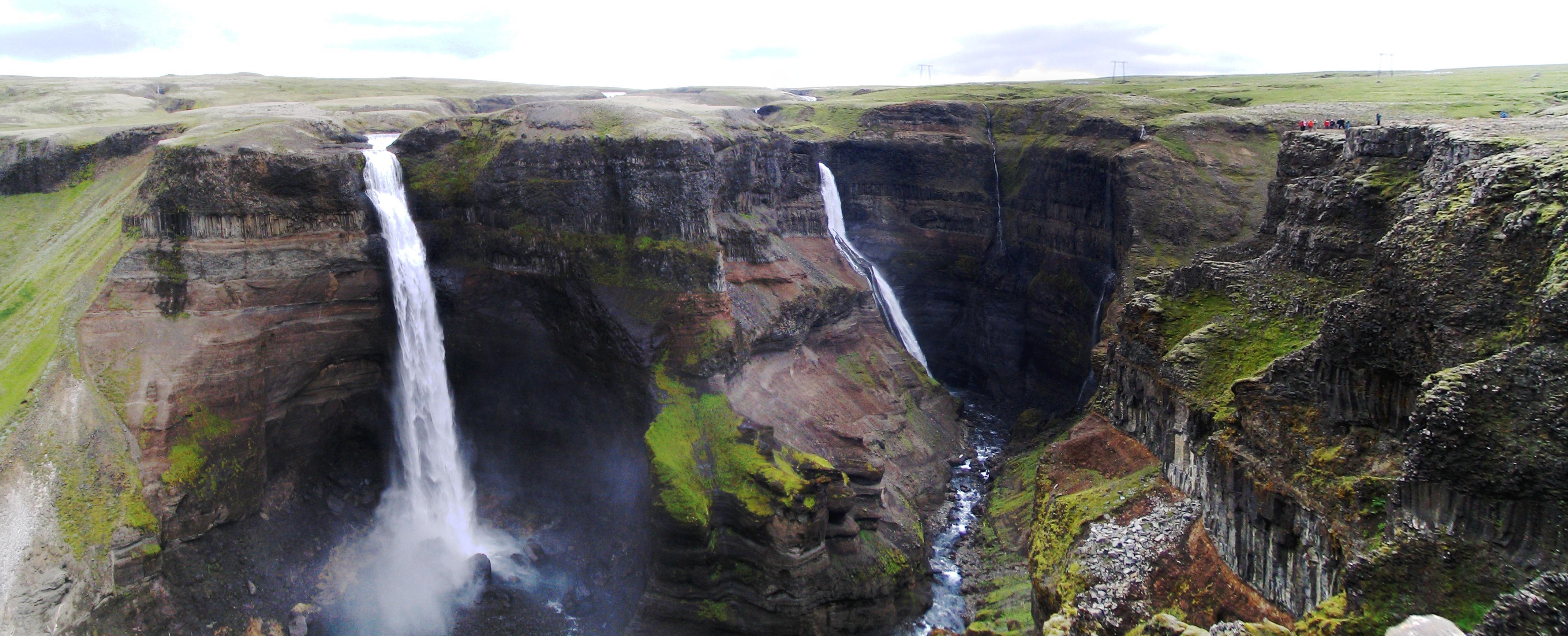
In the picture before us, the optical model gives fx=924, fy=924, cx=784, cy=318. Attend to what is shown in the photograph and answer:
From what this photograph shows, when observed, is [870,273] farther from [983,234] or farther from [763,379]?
[763,379]

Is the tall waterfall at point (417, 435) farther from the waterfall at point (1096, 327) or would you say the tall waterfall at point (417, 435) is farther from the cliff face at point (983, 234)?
the cliff face at point (983, 234)

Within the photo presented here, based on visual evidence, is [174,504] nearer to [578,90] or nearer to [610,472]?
[610,472]

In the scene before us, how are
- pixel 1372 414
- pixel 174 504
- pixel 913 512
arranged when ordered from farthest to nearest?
pixel 913 512
pixel 174 504
pixel 1372 414

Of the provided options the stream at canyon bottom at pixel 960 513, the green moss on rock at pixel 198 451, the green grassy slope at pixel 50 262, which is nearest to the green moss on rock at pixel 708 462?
the stream at canyon bottom at pixel 960 513

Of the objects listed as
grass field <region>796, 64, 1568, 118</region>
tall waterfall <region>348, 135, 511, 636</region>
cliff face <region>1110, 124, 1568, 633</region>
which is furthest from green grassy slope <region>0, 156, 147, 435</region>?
grass field <region>796, 64, 1568, 118</region>

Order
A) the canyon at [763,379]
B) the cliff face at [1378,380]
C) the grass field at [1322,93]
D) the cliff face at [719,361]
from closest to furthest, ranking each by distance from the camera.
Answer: the cliff face at [1378,380] < the canyon at [763,379] < the cliff face at [719,361] < the grass field at [1322,93]

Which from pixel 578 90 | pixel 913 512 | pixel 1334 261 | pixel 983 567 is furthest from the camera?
pixel 578 90

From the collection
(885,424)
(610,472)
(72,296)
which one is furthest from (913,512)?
(72,296)
